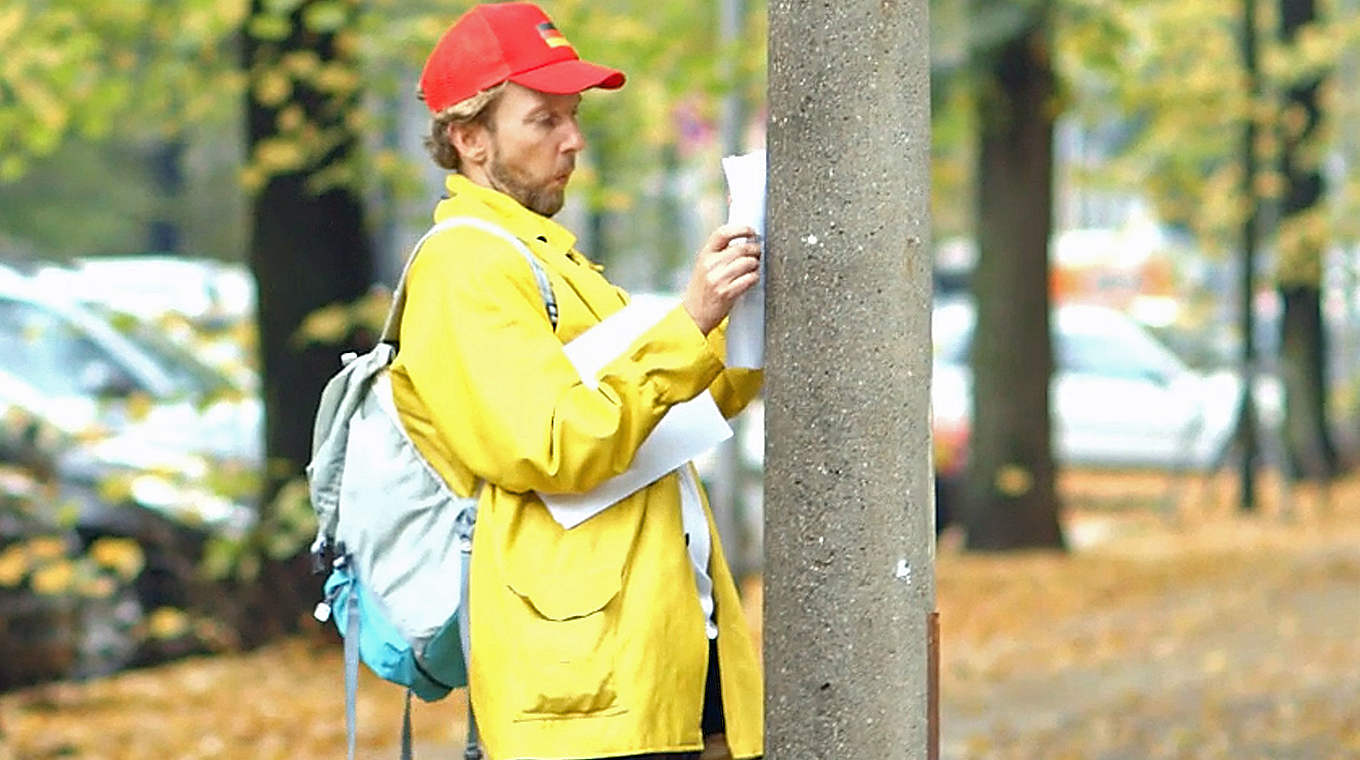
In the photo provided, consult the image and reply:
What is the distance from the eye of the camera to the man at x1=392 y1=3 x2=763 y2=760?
10.4ft

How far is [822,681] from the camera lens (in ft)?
10.6

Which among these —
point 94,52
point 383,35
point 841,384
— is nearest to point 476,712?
point 841,384

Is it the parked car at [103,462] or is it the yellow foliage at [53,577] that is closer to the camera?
the yellow foliage at [53,577]

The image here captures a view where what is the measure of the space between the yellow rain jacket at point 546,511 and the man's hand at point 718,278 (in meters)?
0.03

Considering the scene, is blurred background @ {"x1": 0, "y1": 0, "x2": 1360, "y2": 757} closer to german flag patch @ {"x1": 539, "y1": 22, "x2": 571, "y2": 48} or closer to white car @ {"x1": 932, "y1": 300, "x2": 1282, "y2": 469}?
white car @ {"x1": 932, "y1": 300, "x2": 1282, "y2": 469}

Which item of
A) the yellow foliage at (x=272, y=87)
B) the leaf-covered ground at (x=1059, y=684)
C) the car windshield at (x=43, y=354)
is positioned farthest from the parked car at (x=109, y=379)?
the yellow foliage at (x=272, y=87)

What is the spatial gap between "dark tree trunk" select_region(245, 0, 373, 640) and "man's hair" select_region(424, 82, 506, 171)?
725 cm

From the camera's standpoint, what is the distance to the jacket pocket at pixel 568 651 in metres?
3.20

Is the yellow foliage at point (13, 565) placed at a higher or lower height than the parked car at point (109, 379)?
lower

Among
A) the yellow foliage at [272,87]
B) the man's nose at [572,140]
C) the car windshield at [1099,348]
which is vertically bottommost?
the man's nose at [572,140]

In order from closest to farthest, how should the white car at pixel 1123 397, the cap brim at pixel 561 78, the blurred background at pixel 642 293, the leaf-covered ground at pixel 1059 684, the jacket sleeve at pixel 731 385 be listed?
the cap brim at pixel 561 78 → the jacket sleeve at pixel 731 385 → the leaf-covered ground at pixel 1059 684 → the blurred background at pixel 642 293 → the white car at pixel 1123 397

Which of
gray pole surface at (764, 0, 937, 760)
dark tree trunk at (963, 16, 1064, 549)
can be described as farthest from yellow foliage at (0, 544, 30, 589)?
dark tree trunk at (963, 16, 1064, 549)

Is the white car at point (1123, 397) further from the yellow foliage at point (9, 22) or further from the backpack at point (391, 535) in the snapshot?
the backpack at point (391, 535)

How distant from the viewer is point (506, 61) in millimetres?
3365
